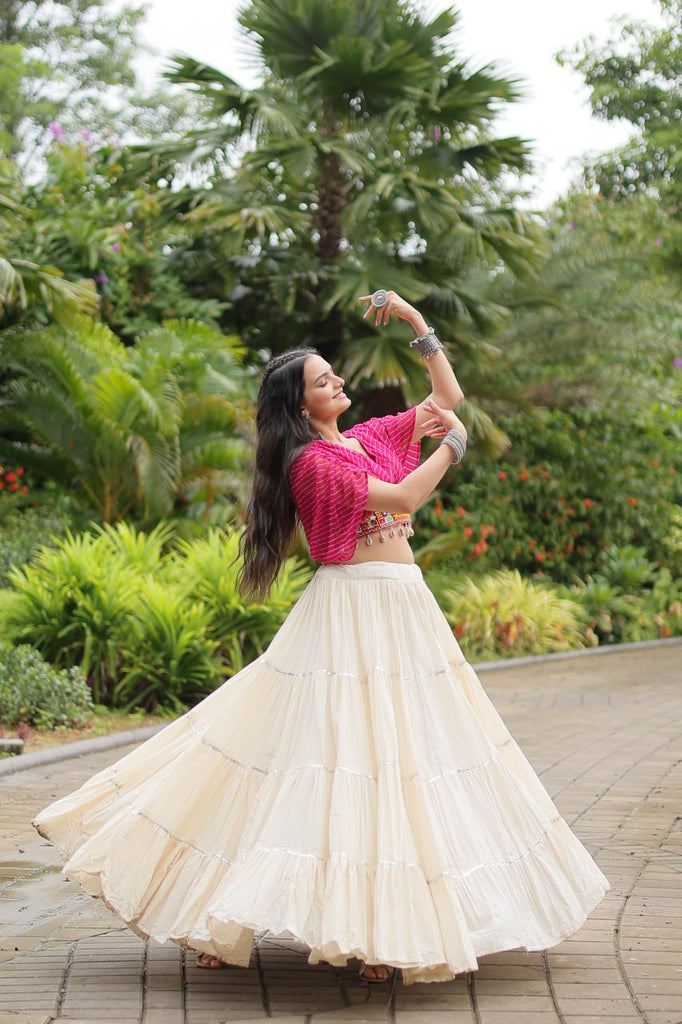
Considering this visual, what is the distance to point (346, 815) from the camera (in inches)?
128

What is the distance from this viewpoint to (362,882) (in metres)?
3.16

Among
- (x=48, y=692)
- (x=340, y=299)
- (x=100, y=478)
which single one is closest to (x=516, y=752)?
(x=48, y=692)

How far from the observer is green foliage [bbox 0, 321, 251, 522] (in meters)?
11.0

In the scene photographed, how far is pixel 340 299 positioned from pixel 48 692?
6.65m

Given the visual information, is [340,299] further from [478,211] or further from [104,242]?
[104,242]

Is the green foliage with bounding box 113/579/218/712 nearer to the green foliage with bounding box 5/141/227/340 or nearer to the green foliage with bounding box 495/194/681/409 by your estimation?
the green foliage with bounding box 5/141/227/340

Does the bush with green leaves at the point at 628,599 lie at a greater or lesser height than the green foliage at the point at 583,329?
lesser

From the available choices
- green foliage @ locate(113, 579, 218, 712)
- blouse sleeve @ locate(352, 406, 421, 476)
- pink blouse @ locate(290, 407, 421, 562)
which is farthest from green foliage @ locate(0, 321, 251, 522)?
pink blouse @ locate(290, 407, 421, 562)

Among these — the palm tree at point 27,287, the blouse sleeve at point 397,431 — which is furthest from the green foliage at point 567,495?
the blouse sleeve at point 397,431

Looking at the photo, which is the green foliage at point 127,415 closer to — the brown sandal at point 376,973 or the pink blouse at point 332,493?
the pink blouse at point 332,493

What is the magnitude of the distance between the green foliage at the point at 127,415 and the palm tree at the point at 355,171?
1.53 metres

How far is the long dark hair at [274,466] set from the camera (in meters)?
3.67

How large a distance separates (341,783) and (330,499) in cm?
81

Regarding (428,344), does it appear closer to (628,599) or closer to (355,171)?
(355,171)
